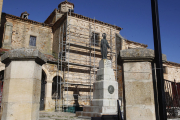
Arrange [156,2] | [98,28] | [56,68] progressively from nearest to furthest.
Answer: [156,2] → [56,68] → [98,28]

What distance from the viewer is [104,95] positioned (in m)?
10.3

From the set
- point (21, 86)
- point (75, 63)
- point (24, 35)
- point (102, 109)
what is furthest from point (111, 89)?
point (24, 35)

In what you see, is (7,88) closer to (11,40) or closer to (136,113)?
(136,113)

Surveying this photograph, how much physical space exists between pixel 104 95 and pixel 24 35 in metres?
11.9

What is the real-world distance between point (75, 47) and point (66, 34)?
4.92ft

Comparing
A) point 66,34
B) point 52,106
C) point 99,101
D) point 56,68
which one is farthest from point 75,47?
point 99,101

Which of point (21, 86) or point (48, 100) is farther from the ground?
point (21, 86)

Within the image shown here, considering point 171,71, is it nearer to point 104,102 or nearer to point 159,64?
point 104,102

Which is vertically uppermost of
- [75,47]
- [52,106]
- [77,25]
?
[77,25]

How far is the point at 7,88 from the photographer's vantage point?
3.86 meters

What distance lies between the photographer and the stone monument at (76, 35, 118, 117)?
9.78 m

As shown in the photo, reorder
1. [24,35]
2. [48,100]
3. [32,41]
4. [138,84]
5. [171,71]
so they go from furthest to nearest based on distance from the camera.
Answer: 1. [171,71]
2. [32,41]
3. [24,35]
4. [48,100]
5. [138,84]

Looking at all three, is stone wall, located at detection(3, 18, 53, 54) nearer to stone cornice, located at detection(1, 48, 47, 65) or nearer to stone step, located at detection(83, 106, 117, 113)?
stone step, located at detection(83, 106, 117, 113)

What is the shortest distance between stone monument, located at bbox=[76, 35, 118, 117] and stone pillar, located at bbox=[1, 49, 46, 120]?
6156 mm
